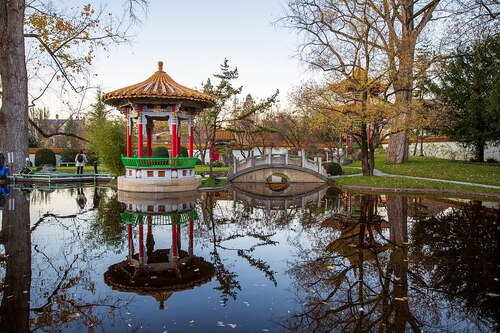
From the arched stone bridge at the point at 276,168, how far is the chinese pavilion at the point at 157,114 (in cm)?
546

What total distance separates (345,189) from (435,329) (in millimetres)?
15315

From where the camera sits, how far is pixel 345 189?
19109 millimetres

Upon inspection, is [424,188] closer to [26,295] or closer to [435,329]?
[435,329]

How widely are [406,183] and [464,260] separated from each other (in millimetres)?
12566

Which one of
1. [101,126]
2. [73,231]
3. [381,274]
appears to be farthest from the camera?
[101,126]

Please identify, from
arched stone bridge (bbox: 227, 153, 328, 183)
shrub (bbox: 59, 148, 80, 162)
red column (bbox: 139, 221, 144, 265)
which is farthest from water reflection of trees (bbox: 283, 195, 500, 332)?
shrub (bbox: 59, 148, 80, 162)

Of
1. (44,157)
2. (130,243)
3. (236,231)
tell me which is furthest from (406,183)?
(44,157)

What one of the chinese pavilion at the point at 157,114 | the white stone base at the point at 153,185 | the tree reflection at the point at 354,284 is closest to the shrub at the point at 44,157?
the chinese pavilion at the point at 157,114

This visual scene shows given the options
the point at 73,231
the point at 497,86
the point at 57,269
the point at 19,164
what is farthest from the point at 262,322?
the point at 497,86

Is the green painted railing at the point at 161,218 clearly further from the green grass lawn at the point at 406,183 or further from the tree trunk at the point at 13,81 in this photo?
the green grass lawn at the point at 406,183

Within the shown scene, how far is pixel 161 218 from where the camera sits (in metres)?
10.5

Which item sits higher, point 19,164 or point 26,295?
point 19,164

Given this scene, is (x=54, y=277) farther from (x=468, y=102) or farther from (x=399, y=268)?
(x=468, y=102)

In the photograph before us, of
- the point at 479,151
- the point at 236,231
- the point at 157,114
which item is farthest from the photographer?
the point at 479,151
